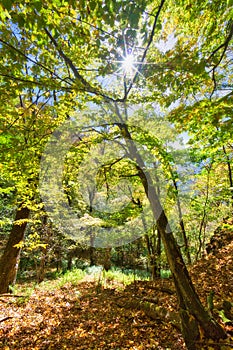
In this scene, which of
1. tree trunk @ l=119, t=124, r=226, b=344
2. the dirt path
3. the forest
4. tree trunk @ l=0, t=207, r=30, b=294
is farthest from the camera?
tree trunk @ l=0, t=207, r=30, b=294

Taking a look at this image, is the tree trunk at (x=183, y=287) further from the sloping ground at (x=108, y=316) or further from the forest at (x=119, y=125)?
the sloping ground at (x=108, y=316)

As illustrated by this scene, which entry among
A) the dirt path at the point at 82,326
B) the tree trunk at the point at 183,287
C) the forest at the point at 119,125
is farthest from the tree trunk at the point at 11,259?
the tree trunk at the point at 183,287

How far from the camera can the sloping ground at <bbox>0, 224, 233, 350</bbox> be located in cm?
358

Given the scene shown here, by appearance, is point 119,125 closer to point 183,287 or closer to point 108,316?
point 183,287

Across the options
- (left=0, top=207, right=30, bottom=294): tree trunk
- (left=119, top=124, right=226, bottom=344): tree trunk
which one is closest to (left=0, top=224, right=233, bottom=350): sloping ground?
(left=119, top=124, right=226, bottom=344): tree trunk

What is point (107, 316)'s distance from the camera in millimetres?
4758

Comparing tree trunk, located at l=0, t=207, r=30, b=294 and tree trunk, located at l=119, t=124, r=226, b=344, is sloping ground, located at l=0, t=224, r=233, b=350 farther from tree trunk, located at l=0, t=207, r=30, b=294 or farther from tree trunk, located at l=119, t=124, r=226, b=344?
tree trunk, located at l=0, t=207, r=30, b=294

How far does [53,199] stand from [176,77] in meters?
6.28

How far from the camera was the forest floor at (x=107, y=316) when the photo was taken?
141 inches

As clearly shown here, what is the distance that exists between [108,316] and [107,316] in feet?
0.09

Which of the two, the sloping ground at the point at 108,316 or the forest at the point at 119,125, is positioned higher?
the forest at the point at 119,125

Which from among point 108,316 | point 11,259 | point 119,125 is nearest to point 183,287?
point 108,316

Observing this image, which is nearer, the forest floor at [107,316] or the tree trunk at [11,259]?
the forest floor at [107,316]

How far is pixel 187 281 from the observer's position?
3105 mm
